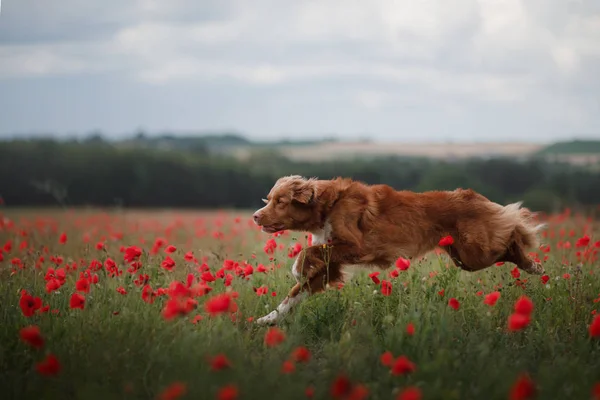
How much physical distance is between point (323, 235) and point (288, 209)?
0.41m

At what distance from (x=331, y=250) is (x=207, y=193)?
58.0 ft

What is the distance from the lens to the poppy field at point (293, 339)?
12.9 ft

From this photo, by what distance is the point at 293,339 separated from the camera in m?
4.85

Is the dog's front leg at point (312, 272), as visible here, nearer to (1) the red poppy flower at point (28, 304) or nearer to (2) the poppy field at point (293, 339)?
(2) the poppy field at point (293, 339)

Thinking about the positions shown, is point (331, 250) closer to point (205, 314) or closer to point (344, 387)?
point (205, 314)

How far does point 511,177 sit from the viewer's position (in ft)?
68.9

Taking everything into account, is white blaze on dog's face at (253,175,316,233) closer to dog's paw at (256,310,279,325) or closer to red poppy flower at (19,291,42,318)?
dog's paw at (256,310,279,325)

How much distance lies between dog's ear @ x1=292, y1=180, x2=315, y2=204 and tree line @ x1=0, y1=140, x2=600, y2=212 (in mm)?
13545

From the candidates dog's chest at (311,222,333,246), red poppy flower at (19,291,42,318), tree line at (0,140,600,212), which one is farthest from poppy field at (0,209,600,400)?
tree line at (0,140,600,212)

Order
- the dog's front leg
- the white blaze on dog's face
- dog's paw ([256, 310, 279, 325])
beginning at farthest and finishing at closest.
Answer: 1. the white blaze on dog's face
2. the dog's front leg
3. dog's paw ([256, 310, 279, 325])

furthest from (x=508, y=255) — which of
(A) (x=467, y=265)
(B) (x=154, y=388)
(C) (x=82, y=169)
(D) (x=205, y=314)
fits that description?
(C) (x=82, y=169)

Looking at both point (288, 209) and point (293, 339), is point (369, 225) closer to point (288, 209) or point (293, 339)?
point (288, 209)

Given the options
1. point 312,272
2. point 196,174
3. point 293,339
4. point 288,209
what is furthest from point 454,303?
point 196,174

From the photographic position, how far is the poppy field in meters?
3.93
